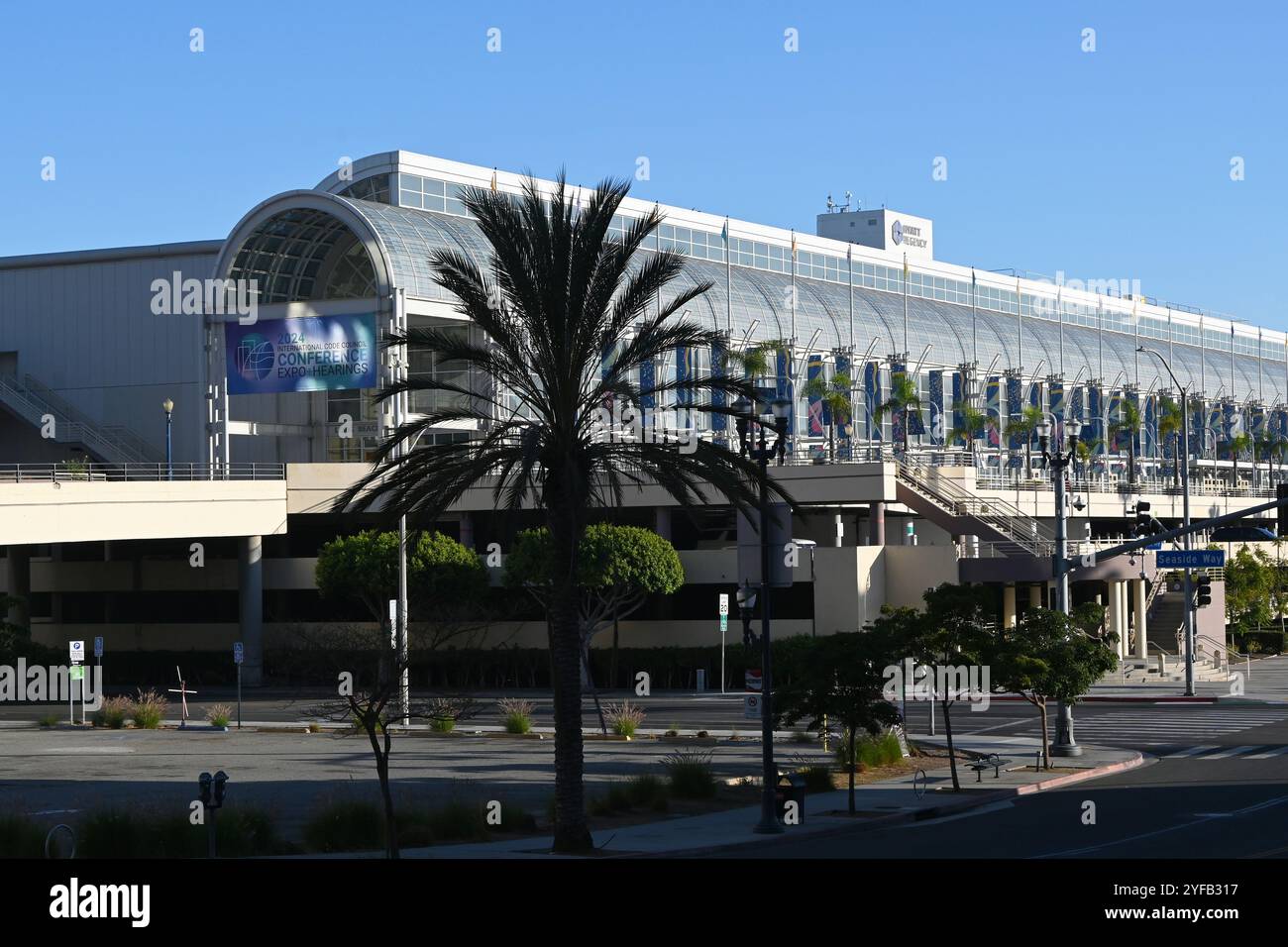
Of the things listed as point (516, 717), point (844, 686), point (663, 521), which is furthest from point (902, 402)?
point (844, 686)

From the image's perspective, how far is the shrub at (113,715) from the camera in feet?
155

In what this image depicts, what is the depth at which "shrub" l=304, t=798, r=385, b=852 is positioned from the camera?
2323cm

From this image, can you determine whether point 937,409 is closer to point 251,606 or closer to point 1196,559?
point 1196,559

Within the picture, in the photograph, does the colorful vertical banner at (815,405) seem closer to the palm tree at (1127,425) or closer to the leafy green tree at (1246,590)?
the leafy green tree at (1246,590)

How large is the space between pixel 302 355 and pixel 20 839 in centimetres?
4462

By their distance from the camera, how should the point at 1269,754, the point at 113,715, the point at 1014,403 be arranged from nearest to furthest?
the point at 1269,754 < the point at 113,715 < the point at 1014,403

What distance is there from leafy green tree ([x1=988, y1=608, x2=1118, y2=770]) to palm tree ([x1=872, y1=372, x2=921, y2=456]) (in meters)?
43.4

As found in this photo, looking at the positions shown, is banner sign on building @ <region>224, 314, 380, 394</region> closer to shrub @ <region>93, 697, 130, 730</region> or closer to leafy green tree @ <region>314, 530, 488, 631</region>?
leafy green tree @ <region>314, 530, 488, 631</region>

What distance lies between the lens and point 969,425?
281ft

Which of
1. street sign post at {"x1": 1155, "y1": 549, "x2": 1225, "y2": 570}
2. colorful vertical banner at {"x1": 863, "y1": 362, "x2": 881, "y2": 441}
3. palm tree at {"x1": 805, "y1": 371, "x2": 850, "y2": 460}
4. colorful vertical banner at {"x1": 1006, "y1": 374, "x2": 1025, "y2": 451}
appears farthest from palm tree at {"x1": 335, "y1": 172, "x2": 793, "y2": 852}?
colorful vertical banner at {"x1": 1006, "y1": 374, "x2": 1025, "y2": 451}

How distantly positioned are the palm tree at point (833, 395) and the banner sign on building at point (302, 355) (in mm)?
21119

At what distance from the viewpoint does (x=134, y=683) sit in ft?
218
